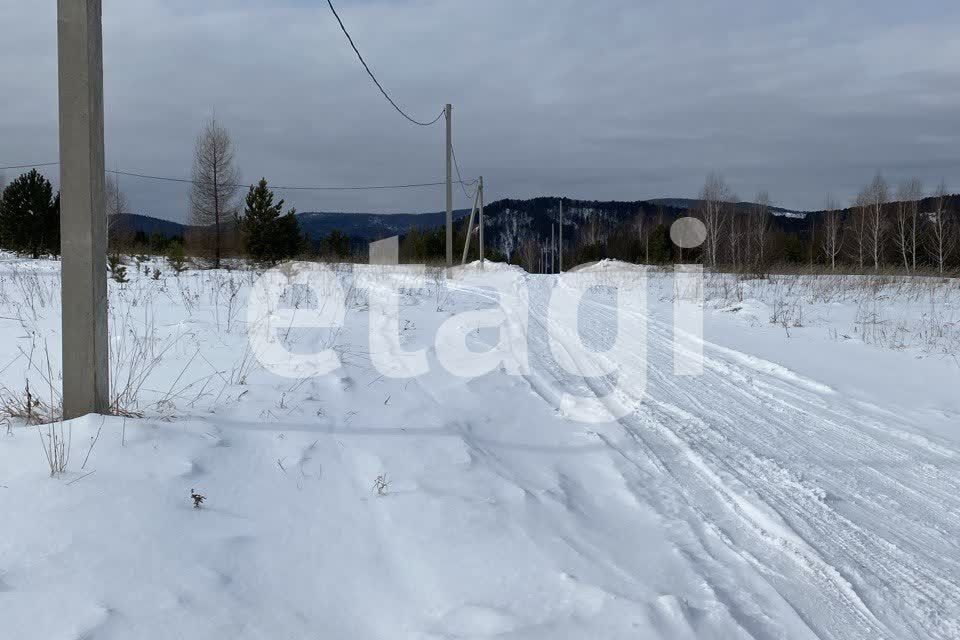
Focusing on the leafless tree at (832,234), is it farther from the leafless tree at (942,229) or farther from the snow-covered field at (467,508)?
the snow-covered field at (467,508)

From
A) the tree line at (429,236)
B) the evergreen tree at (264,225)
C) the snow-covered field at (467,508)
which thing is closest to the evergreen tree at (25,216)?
the tree line at (429,236)

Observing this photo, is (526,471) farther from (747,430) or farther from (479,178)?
(479,178)

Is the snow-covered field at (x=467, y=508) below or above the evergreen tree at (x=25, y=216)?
below

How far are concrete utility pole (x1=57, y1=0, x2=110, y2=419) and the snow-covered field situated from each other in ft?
0.89

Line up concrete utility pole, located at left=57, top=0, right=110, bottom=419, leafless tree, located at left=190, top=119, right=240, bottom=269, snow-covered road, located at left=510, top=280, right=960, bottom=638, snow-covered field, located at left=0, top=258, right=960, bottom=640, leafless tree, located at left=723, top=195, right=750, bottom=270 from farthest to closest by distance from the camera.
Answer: leafless tree, located at left=723, top=195, right=750, bottom=270 → leafless tree, located at left=190, top=119, right=240, bottom=269 → concrete utility pole, located at left=57, top=0, right=110, bottom=419 → snow-covered road, located at left=510, top=280, right=960, bottom=638 → snow-covered field, located at left=0, top=258, right=960, bottom=640

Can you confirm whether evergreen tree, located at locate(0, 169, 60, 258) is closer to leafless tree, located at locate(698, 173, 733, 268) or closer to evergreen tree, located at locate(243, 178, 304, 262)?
evergreen tree, located at locate(243, 178, 304, 262)

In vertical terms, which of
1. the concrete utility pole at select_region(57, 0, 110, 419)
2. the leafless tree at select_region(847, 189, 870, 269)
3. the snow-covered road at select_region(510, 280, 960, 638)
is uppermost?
the leafless tree at select_region(847, 189, 870, 269)

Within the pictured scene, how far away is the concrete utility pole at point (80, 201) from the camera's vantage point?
315 cm

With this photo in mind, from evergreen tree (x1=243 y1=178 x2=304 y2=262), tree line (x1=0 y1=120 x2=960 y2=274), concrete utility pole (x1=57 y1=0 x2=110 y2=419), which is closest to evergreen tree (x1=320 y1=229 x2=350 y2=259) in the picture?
tree line (x1=0 y1=120 x2=960 y2=274)

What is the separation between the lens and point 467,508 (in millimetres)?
2893

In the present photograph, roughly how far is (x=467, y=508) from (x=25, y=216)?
2167 inches

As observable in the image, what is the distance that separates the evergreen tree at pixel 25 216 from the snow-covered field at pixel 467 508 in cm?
4997

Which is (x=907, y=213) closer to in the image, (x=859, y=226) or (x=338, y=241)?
(x=859, y=226)

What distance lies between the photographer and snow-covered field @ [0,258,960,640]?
2074 mm
